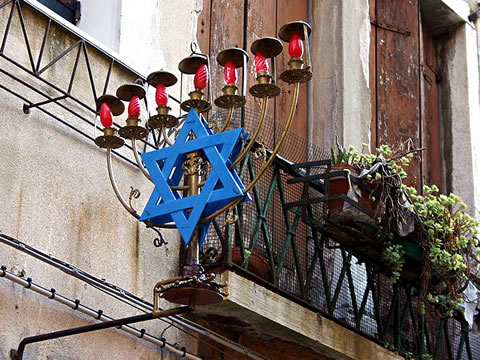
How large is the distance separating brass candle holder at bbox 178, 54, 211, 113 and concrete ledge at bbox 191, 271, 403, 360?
1186 millimetres

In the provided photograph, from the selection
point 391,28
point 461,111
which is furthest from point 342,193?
point 461,111

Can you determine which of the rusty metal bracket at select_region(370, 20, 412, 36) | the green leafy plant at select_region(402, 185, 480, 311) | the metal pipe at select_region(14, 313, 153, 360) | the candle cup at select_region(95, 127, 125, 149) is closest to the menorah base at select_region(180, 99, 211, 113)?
the candle cup at select_region(95, 127, 125, 149)

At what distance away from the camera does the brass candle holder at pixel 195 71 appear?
24.0 ft

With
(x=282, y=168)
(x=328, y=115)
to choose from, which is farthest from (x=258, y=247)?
(x=328, y=115)

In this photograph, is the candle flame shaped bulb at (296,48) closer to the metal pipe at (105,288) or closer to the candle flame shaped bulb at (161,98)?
the candle flame shaped bulb at (161,98)

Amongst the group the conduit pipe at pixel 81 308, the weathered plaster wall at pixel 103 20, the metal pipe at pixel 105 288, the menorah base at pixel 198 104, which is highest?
the weathered plaster wall at pixel 103 20

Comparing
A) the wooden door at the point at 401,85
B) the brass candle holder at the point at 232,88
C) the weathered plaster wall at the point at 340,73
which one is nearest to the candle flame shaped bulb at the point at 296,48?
the brass candle holder at the point at 232,88

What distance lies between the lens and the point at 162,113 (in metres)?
7.42

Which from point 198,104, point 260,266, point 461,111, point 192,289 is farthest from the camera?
point 461,111

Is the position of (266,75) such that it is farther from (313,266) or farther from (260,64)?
(313,266)

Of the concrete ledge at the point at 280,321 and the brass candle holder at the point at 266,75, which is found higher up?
the brass candle holder at the point at 266,75

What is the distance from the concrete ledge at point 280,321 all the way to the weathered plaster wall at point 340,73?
222cm

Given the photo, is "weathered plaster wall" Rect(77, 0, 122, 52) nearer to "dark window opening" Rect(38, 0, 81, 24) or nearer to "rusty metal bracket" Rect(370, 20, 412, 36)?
"dark window opening" Rect(38, 0, 81, 24)

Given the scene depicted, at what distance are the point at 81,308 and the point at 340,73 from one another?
4222 millimetres
